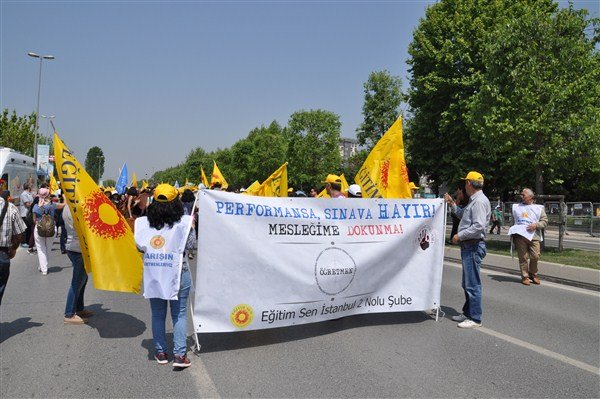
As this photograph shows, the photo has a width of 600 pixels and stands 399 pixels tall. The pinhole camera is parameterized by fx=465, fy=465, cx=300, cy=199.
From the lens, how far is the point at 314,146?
63.5 metres

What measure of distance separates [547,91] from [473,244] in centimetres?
1023

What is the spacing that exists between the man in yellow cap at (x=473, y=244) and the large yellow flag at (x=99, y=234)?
398cm

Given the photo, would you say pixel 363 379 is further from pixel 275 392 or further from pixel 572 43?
pixel 572 43

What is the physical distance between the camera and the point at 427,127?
28812 millimetres

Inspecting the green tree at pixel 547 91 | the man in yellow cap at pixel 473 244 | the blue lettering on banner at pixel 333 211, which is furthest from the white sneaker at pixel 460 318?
the green tree at pixel 547 91

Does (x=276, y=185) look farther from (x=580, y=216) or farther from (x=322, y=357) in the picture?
(x=580, y=216)

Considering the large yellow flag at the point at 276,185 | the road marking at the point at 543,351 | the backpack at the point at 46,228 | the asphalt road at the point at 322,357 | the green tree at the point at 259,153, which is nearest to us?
the asphalt road at the point at 322,357

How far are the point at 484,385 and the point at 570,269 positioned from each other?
786 centimetres

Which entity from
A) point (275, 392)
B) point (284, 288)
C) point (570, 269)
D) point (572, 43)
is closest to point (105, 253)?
point (284, 288)

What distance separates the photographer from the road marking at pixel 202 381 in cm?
390

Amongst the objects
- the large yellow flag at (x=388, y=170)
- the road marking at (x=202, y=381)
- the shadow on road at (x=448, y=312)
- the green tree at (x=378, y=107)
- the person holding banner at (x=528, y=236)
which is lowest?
the road marking at (x=202, y=381)

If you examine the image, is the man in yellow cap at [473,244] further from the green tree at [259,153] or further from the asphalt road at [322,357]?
the green tree at [259,153]

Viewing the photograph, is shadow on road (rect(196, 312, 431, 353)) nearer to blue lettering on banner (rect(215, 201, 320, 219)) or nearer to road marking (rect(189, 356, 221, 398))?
road marking (rect(189, 356, 221, 398))

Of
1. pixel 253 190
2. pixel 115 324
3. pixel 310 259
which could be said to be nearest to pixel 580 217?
pixel 253 190
